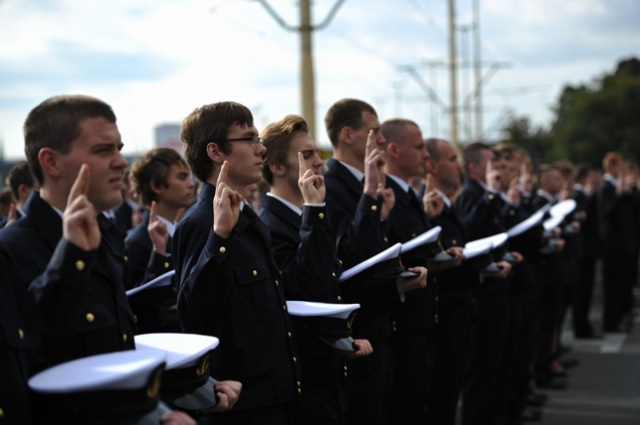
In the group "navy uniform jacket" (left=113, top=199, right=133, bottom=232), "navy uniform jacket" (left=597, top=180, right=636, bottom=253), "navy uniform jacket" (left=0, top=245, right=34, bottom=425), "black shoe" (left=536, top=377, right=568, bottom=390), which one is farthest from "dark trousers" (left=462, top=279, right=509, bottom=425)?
"navy uniform jacket" (left=597, top=180, right=636, bottom=253)

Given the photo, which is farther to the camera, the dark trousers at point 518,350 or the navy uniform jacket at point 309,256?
the dark trousers at point 518,350

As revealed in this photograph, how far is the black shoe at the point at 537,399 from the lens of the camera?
9008 mm

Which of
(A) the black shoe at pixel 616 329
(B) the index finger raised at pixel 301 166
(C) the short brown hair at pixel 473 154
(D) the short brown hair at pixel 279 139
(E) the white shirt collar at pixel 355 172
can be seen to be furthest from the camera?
(A) the black shoe at pixel 616 329

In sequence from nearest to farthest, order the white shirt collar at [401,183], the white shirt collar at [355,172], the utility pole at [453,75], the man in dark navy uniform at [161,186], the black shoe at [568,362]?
the white shirt collar at [355,172] → the man in dark navy uniform at [161,186] → the white shirt collar at [401,183] → the black shoe at [568,362] → the utility pole at [453,75]

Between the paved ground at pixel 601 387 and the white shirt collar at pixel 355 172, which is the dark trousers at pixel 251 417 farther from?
the paved ground at pixel 601 387

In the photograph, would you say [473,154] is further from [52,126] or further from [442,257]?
[52,126]

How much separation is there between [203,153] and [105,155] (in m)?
1.14

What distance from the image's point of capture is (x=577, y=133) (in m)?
Result: 63.2

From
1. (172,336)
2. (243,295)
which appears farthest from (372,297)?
(172,336)

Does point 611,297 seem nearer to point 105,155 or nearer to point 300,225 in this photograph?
point 300,225

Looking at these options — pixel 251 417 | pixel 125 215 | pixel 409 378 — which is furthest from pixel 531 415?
pixel 251 417

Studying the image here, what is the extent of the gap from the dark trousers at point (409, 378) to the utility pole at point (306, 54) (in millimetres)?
7759

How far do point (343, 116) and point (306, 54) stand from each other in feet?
26.2

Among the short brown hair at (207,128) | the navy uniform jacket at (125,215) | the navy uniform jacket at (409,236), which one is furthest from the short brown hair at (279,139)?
the navy uniform jacket at (125,215)
